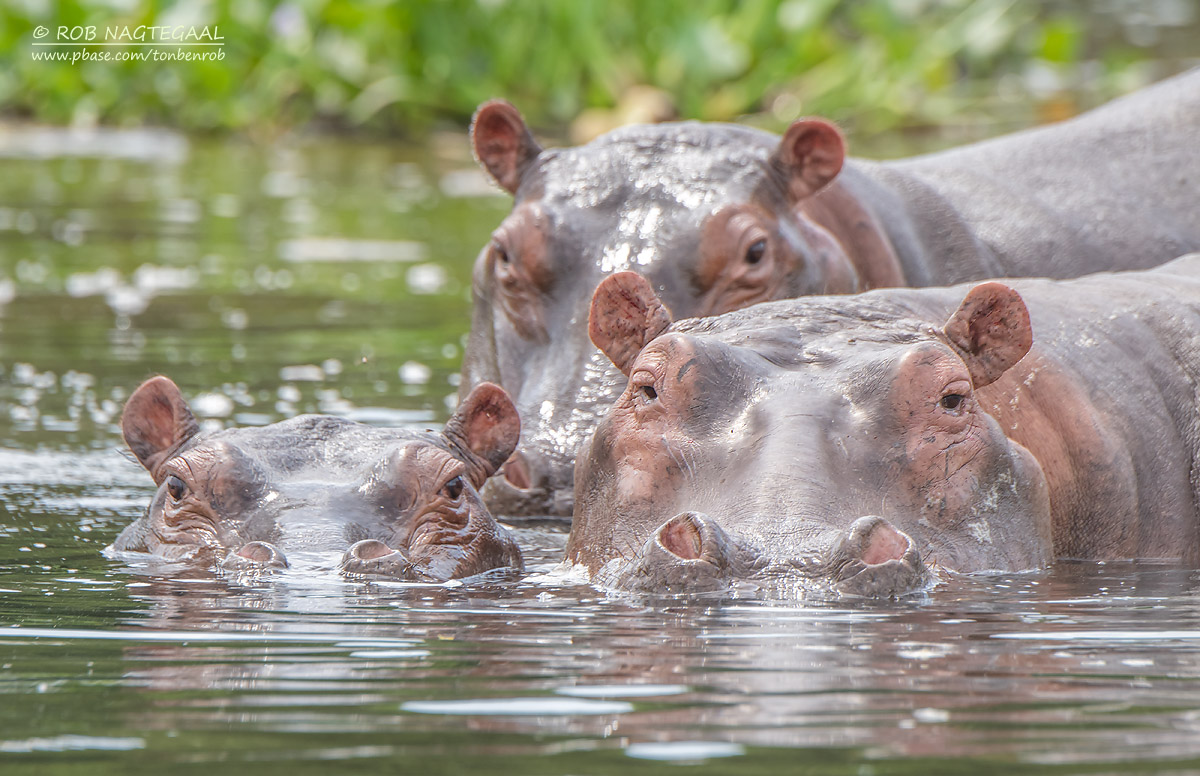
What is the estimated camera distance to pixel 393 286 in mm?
13195

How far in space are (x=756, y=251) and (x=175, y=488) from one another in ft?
7.35

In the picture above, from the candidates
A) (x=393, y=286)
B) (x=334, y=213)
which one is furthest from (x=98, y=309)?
(x=334, y=213)

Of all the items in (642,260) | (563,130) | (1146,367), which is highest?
(563,130)

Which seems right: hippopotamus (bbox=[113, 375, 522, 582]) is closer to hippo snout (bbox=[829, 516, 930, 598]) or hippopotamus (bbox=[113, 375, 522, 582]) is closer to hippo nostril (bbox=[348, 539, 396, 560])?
hippo nostril (bbox=[348, 539, 396, 560])

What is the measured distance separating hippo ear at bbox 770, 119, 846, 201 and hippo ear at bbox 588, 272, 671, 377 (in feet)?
6.35

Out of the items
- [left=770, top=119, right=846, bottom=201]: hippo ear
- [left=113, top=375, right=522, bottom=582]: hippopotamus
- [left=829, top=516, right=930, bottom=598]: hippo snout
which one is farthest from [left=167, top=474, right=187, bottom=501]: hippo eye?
[left=770, top=119, right=846, bottom=201]: hippo ear

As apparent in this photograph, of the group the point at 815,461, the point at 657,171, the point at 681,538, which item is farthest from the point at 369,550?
the point at 657,171

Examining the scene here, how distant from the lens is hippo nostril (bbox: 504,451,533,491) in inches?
262

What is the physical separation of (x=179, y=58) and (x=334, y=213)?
20.3 feet

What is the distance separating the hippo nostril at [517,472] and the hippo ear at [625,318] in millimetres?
1151

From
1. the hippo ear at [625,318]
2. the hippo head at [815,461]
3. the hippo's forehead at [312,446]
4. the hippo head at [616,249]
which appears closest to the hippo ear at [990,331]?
the hippo head at [815,461]

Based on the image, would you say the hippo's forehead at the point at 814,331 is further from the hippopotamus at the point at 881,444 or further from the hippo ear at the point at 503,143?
the hippo ear at the point at 503,143

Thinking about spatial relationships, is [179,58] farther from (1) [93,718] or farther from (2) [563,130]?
(1) [93,718]

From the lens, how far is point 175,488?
222 inches
